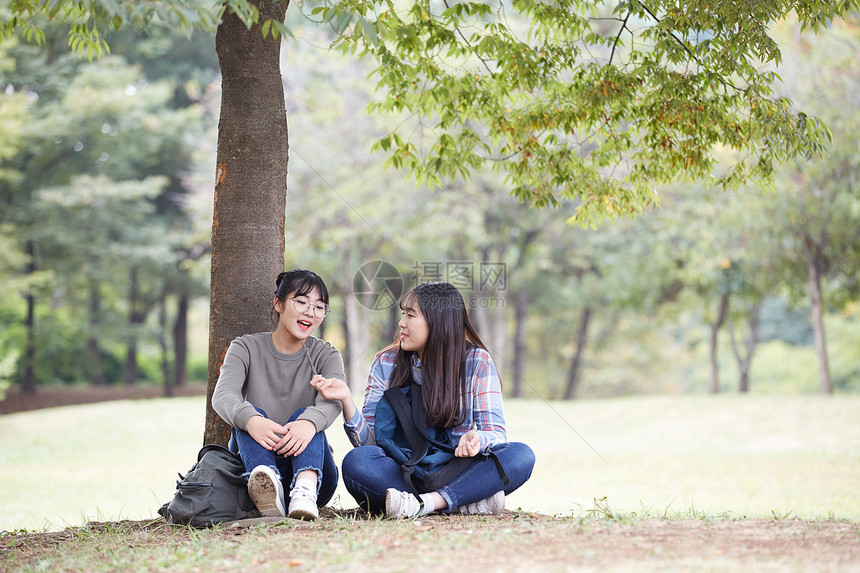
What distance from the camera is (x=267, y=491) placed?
3637 mm

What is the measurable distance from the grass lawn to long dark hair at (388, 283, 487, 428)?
1318 millimetres

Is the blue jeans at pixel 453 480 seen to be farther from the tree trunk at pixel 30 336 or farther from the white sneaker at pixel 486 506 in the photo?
the tree trunk at pixel 30 336

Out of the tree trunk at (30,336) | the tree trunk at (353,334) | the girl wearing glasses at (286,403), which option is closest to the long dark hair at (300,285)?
the girl wearing glasses at (286,403)

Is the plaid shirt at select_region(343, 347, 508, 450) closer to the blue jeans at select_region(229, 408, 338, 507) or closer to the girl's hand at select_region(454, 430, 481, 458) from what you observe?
the girl's hand at select_region(454, 430, 481, 458)

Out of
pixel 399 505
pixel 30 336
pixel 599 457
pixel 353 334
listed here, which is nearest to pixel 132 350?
pixel 30 336

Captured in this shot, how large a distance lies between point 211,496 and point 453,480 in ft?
4.03

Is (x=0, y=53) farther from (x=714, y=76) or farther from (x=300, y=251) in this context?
(x=714, y=76)

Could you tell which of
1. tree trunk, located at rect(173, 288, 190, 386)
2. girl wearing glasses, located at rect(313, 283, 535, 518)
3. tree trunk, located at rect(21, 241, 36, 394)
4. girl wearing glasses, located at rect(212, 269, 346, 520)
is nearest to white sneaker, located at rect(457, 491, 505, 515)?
girl wearing glasses, located at rect(313, 283, 535, 518)

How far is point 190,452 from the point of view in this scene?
477 inches

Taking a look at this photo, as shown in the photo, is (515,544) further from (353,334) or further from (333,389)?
(353,334)

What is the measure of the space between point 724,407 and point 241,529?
12768 mm

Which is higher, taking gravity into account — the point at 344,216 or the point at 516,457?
the point at 344,216

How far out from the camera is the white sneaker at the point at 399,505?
385 cm

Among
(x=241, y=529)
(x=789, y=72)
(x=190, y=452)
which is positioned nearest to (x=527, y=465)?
(x=241, y=529)
